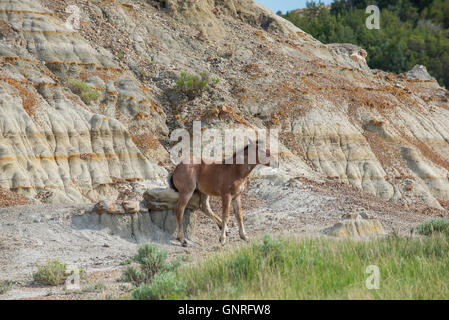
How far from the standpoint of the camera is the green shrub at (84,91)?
24469mm

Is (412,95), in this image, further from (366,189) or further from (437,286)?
(437,286)

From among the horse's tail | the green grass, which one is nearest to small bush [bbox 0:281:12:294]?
the green grass

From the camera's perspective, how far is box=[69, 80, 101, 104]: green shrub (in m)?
24.5

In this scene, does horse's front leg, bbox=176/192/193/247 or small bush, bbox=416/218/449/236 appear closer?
small bush, bbox=416/218/449/236

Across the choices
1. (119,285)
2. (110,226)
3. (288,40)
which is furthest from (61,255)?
(288,40)

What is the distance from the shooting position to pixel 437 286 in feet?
26.6

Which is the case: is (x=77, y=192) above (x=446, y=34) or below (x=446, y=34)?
below

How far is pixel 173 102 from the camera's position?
27844 mm

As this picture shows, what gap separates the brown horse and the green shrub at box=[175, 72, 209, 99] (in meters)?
13.2

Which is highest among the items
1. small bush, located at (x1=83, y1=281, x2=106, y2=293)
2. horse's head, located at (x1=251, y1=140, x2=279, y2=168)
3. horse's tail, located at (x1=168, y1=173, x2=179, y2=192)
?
horse's head, located at (x1=251, y1=140, x2=279, y2=168)

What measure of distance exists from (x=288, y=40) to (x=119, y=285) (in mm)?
31125

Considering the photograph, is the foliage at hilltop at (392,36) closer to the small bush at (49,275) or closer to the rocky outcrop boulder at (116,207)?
the rocky outcrop boulder at (116,207)

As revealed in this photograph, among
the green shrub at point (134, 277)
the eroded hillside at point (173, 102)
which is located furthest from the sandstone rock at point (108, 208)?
the green shrub at point (134, 277)

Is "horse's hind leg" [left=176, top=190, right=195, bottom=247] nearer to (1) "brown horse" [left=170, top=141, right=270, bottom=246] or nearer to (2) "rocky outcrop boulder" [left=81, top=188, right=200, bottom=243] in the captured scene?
(1) "brown horse" [left=170, top=141, right=270, bottom=246]
